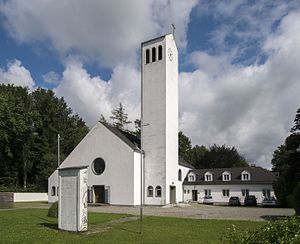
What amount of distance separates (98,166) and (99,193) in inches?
127

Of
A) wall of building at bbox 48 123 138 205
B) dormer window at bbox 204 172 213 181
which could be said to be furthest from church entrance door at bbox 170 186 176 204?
dormer window at bbox 204 172 213 181

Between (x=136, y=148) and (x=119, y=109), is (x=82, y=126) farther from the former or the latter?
(x=136, y=148)

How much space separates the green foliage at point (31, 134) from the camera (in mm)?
61969

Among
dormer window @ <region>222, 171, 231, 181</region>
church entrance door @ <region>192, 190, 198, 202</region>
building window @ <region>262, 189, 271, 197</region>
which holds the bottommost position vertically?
church entrance door @ <region>192, 190, 198, 202</region>

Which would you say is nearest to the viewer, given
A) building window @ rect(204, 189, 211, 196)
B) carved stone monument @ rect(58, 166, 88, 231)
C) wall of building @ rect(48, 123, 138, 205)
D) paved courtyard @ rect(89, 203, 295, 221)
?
Answer: carved stone monument @ rect(58, 166, 88, 231)

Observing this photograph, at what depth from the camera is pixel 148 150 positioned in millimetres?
45688

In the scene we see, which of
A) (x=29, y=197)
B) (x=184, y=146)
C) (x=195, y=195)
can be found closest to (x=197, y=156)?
(x=184, y=146)

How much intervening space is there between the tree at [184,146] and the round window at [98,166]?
4690 cm

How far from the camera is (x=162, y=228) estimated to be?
1870cm

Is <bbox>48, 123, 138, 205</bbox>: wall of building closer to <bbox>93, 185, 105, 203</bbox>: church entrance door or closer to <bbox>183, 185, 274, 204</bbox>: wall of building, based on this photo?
<bbox>93, 185, 105, 203</bbox>: church entrance door

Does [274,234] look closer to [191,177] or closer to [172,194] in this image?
[172,194]

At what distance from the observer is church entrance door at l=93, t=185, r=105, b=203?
151 feet

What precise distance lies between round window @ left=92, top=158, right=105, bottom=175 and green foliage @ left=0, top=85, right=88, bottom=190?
60.3 feet

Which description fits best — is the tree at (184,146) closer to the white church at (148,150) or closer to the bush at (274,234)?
the white church at (148,150)
